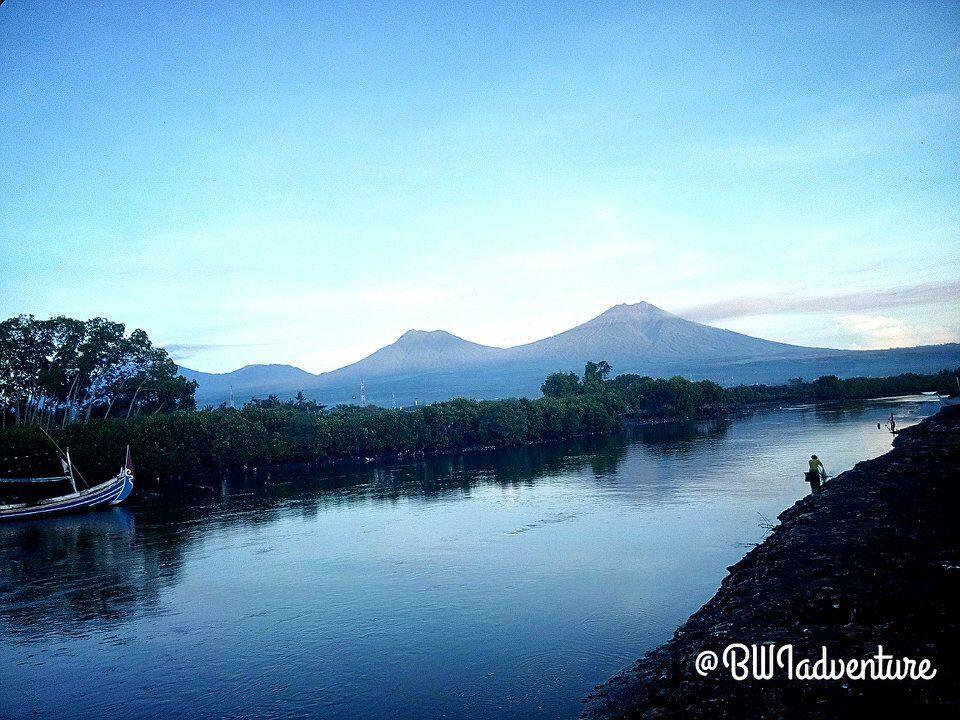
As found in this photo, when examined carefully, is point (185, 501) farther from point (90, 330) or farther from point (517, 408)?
point (517, 408)

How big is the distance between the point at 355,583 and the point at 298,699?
877 centimetres

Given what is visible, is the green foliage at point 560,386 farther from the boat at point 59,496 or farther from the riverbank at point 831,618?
the riverbank at point 831,618

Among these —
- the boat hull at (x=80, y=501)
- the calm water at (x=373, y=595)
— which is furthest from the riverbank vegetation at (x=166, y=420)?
the calm water at (x=373, y=595)

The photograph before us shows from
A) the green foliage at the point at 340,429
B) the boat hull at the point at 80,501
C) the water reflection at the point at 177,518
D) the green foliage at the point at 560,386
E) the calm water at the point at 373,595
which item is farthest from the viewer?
the green foliage at the point at 560,386

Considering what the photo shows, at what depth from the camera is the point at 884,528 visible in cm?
1597

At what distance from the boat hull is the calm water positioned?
2.07 metres

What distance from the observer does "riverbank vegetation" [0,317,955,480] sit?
56.2m

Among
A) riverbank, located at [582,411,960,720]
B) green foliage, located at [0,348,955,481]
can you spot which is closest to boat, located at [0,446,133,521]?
green foliage, located at [0,348,955,481]

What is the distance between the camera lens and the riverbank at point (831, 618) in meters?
8.99

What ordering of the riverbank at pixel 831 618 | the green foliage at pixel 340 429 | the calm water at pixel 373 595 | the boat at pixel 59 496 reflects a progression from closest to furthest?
1. the riverbank at pixel 831 618
2. the calm water at pixel 373 595
3. the boat at pixel 59 496
4. the green foliage at pixel 340 429

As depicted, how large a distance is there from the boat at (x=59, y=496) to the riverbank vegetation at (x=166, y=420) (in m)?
1.78

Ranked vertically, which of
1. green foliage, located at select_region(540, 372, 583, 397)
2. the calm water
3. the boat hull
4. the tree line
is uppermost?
green foliage, located at select_region(540, 372, 583, 397)

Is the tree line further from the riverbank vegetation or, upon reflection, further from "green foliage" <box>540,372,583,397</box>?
the riverbank vegetation

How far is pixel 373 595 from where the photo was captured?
2058cm
